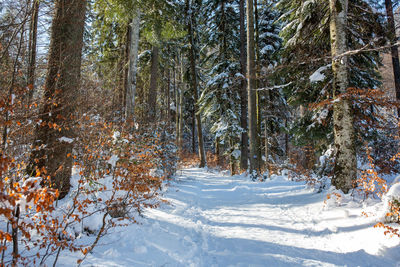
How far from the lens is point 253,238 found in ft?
12.8

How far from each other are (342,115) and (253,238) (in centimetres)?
366

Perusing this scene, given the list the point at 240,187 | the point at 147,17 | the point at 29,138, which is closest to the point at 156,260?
the point at 29,138

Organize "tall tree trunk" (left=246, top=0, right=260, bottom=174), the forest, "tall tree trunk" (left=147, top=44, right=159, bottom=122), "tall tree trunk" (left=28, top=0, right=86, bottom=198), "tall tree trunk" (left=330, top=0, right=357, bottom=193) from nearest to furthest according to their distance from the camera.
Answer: the forest, "tall tree trunk" (left=28, top=0, right=86, bottom=198), "tall tree trunk" (left=330, top=0, right=357, bottom=193), "tall tree trunk" (left=246, top=0, right=260, bottom=174), "tall tree trunk" (left=147, top=44, right=159, bottom=122)

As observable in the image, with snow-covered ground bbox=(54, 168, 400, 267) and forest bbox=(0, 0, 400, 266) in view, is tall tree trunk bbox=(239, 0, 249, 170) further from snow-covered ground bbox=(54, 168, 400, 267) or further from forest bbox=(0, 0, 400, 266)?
snow-covered ground bbox=(54, 168, 400, 267)

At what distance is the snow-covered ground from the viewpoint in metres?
3.05

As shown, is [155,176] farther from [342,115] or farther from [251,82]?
Result: [251,82]

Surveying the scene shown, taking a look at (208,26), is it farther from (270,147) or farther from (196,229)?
(196,229)

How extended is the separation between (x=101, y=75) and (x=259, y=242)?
46.0ft

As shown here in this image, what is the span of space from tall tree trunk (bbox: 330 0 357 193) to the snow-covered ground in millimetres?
691

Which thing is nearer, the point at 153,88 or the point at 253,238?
the point at 253,238

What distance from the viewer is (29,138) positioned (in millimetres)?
4043

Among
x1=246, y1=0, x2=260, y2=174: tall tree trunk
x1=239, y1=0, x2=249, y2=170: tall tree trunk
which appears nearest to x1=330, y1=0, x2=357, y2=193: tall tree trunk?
x1=246, y1=0, x2=260, y2=174: tall tree trunk

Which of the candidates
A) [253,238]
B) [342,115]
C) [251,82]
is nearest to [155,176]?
[253,238]

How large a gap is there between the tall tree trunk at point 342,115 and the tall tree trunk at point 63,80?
5669 millimetres
